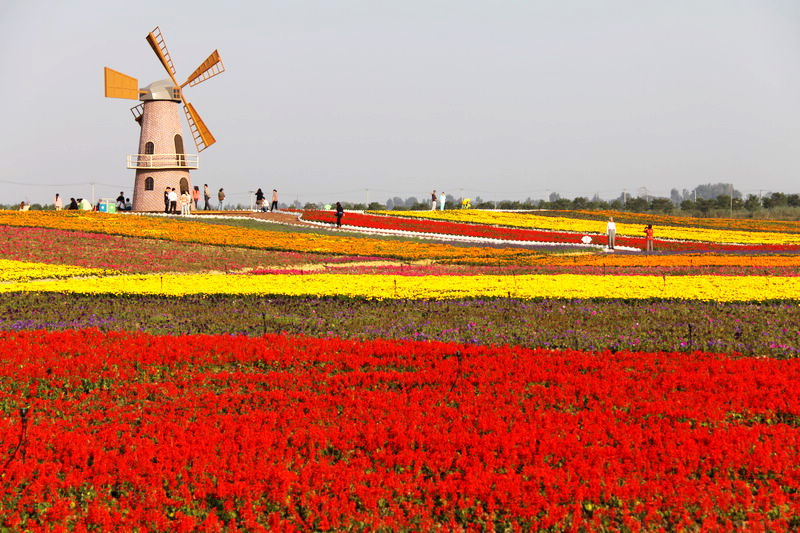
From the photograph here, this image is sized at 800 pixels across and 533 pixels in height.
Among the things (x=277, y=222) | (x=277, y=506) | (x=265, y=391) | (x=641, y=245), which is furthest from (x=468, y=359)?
(x=277, y=222)

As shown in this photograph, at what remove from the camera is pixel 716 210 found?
84.8 m

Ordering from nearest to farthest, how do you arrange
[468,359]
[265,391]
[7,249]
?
[265,391]
[468,359]
[7,249]

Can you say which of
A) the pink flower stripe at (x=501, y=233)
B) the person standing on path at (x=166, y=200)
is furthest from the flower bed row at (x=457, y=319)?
the person standing on path at (x=166, y=200)

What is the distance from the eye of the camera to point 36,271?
3059cm

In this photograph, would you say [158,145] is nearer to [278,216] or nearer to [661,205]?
[278,216]

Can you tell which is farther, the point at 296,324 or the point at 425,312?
the point at 425,312

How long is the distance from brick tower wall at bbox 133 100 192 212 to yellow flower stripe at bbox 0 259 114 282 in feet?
91.1

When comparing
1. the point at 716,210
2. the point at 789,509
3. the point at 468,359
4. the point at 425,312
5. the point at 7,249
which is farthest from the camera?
the point at 716,210

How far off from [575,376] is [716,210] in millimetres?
78902

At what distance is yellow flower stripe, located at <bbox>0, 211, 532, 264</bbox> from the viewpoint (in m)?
39.8

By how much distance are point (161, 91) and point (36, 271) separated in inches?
1283

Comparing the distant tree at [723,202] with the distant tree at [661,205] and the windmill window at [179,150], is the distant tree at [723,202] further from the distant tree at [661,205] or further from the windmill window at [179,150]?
the windmill window at [179,150]

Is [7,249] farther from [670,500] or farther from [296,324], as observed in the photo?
[670,500]

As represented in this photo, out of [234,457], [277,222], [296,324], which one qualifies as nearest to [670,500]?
[234,457]
